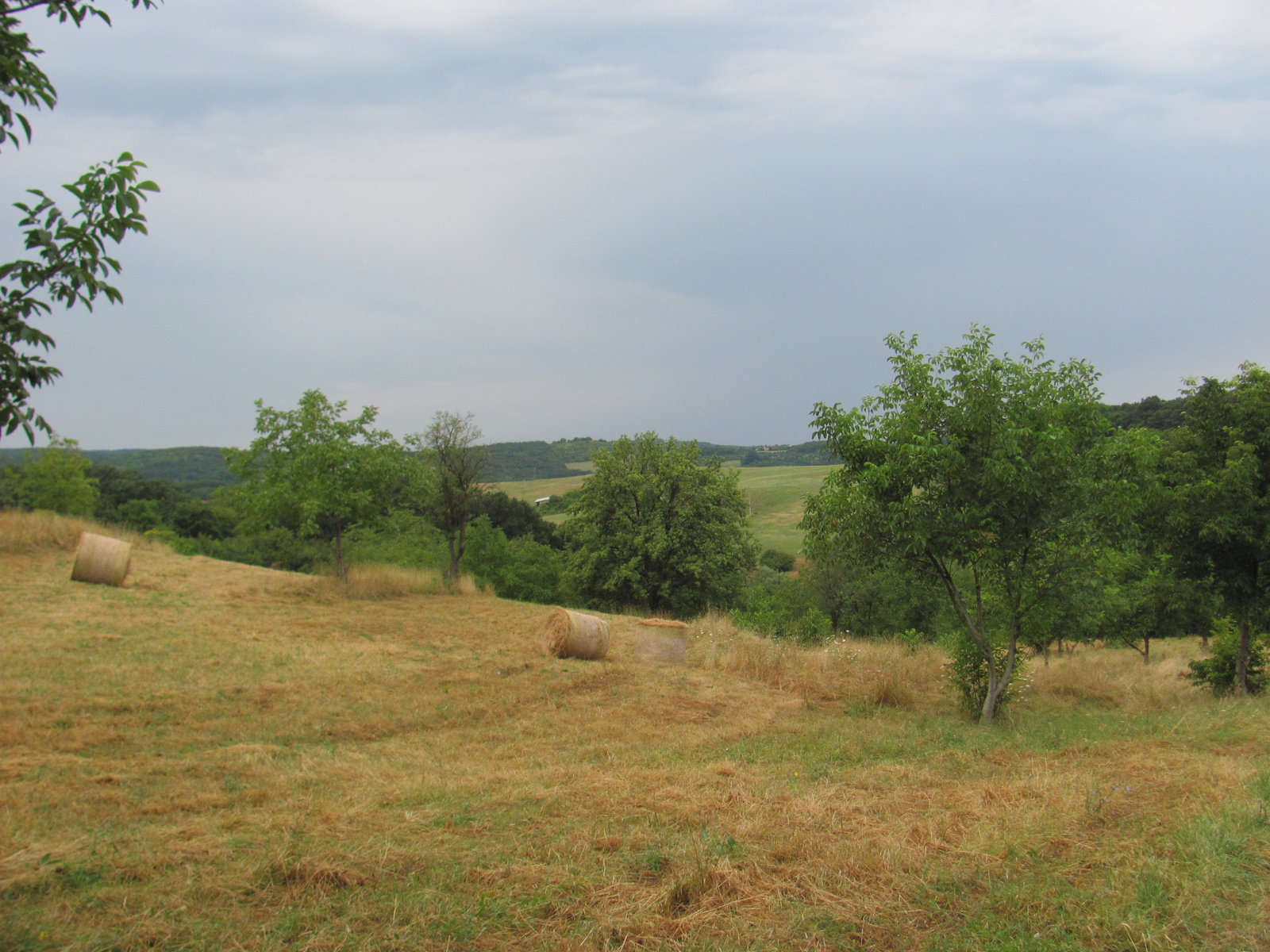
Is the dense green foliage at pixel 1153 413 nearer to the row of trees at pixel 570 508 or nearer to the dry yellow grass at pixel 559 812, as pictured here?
the row of trees at pixel 570 508

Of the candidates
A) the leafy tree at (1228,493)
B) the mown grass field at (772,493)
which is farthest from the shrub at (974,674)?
the mown grass field at (772,493)

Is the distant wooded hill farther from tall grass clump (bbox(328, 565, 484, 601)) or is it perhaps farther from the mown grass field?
tall grass clump (bbox(328, 565, 484, 601))

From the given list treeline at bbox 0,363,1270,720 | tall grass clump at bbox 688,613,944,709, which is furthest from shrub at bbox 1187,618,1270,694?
tall grass clump at bbox 688,613,944,709

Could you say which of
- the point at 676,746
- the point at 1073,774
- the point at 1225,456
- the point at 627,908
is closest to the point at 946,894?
the point at 627,908

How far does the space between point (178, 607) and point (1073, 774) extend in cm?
1819

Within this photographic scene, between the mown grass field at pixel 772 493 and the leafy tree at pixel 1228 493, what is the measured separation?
60088 mm

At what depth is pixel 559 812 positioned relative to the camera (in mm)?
6848

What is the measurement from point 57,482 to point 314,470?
27.3m

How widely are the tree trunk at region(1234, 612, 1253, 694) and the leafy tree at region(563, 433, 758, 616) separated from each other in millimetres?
19562

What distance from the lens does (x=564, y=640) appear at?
17109 mm

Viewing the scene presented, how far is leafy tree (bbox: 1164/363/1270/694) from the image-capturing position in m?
16.3

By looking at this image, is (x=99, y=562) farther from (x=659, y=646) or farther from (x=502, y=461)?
(x=502, y=461)

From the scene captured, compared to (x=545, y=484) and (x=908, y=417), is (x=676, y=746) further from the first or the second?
(x=545, y=484)

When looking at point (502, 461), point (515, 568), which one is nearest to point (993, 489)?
point (515, 568)
